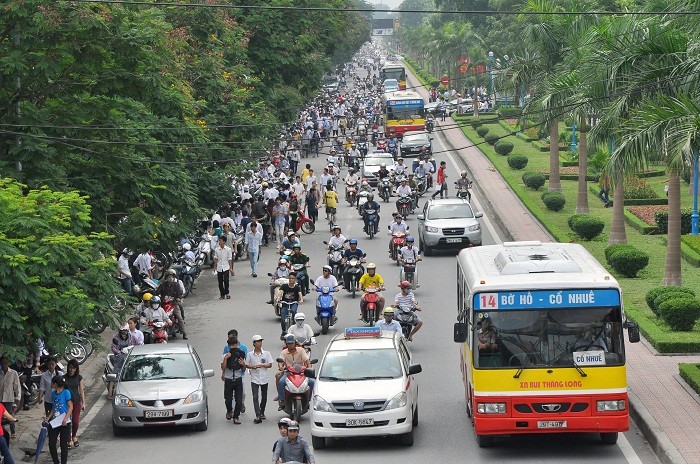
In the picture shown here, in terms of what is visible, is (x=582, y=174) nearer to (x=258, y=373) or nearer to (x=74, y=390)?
(x=258, y=373)

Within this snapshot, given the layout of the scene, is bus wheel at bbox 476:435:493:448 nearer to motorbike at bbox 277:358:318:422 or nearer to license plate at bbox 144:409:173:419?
motorbike at bbox 277:358:318:422

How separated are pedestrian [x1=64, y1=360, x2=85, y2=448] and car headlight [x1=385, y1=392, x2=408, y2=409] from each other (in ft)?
15.9

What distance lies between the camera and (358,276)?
3325 centimetres

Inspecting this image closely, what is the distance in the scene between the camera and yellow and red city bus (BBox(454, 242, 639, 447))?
18203 mm

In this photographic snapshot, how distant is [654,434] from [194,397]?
707 centimetres

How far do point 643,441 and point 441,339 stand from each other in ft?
29.3

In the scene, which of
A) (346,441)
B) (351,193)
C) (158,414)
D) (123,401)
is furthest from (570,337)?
(351,193)

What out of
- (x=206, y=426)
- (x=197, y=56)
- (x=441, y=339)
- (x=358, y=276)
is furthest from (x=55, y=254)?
(x=197, y=56)

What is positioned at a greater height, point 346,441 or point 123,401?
point 123,401

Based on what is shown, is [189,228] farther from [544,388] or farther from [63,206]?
[544,388]

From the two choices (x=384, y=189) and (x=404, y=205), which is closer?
(x=404, y=205)

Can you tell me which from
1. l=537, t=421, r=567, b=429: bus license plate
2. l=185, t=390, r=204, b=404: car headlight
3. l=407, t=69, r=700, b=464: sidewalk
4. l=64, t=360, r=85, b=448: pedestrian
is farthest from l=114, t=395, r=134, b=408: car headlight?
l=407, t=69, r=700, b=464: sidewalk

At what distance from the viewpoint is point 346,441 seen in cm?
2028

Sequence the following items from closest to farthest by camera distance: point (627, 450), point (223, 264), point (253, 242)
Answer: point (627, 450), point (223, 264), point (253, 242)
